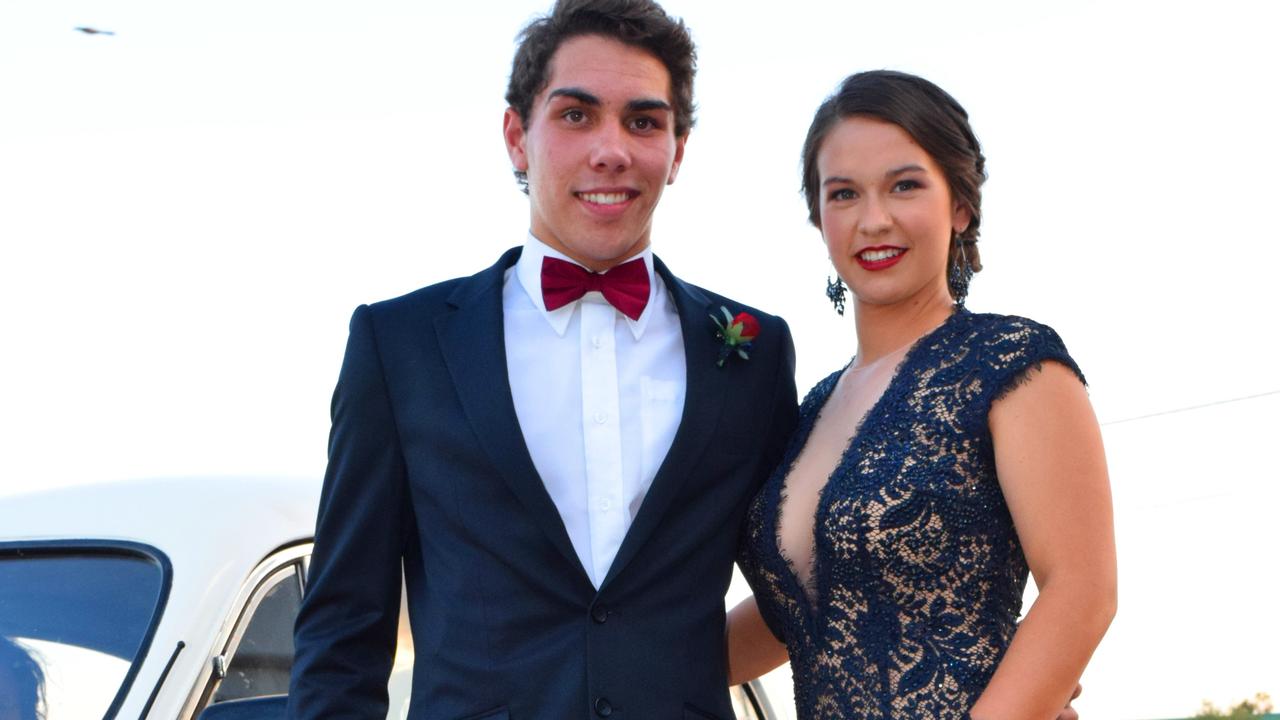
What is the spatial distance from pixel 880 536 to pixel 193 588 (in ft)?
4.46

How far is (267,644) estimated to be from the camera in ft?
9.55

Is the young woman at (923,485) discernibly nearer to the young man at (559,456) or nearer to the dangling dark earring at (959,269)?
the dangling dark earring at (959,269)

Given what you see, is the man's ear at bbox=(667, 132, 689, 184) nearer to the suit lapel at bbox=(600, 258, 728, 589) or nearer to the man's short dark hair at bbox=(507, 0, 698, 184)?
the man's short dark hair at bbox=(507, 0, 698, 184)

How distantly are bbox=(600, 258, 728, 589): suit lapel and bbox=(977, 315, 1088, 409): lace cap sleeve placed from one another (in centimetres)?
53

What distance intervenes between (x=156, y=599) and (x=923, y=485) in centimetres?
152

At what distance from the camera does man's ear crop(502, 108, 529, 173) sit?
10.2 feet

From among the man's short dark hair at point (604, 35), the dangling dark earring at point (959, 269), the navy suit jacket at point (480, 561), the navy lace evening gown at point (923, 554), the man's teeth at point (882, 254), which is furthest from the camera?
the dangling dark earring at point (959, 269)

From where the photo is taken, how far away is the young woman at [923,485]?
264 cm

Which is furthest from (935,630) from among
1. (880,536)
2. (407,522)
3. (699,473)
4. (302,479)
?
(302,479)

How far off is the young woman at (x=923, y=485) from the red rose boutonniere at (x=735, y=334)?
295 millimetres

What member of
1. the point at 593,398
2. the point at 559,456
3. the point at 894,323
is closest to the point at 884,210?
the point at 894,323

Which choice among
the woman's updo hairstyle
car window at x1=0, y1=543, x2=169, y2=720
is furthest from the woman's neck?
car window at x1=0, y1=543, x2=169, y2=720

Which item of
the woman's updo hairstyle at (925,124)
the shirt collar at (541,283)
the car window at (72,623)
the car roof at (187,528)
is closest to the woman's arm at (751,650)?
the shirt collar at (541,283)

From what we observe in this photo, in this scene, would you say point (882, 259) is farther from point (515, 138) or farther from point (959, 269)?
point (515, 138)
